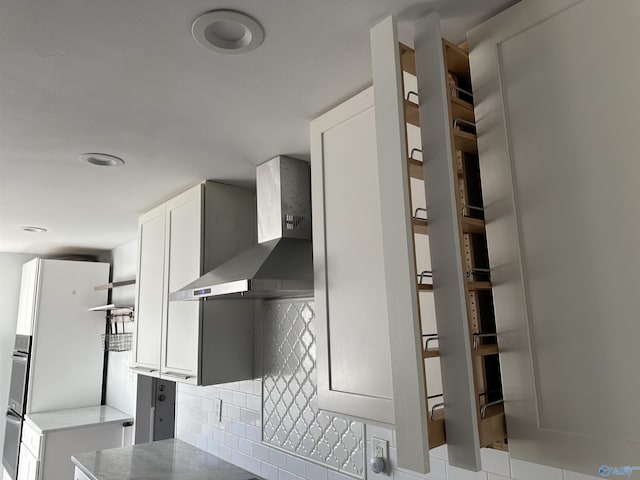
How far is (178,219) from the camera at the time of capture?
2.55m

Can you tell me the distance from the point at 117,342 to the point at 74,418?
2.22 feet

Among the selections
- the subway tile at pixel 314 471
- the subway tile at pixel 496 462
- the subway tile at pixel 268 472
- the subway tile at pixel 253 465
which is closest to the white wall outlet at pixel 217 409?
the subway tile at pixel 253 465

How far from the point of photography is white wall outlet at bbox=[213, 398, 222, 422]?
266 centimetres

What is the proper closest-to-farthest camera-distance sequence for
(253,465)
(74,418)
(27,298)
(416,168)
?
1. (416,168)
2. (253,465)
3. (74,418)
4. (27,298)

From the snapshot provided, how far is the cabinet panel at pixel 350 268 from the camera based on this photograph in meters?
1.33

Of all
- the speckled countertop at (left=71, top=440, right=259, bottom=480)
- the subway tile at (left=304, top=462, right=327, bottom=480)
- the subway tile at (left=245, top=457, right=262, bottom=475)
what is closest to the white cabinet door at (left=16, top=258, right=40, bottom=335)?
the speckled countertop at (left=71, top=440, right=259, bottom=480)

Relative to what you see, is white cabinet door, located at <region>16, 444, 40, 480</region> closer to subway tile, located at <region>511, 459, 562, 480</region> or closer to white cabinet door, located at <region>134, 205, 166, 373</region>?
white cabinet door, located at <region>134, 205, 166, 373</region>

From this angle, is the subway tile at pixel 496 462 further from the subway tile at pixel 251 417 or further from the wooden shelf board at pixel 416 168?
the subway tile at pixel 251 417

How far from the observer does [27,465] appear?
11.5 ft

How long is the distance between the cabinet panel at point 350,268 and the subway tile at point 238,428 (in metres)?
1.19

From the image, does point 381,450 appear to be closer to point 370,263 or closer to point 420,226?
point 370,263

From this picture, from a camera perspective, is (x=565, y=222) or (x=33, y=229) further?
(x=33, y=229)

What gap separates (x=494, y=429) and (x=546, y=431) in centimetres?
10

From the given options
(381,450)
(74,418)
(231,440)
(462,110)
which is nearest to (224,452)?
(231,440)
